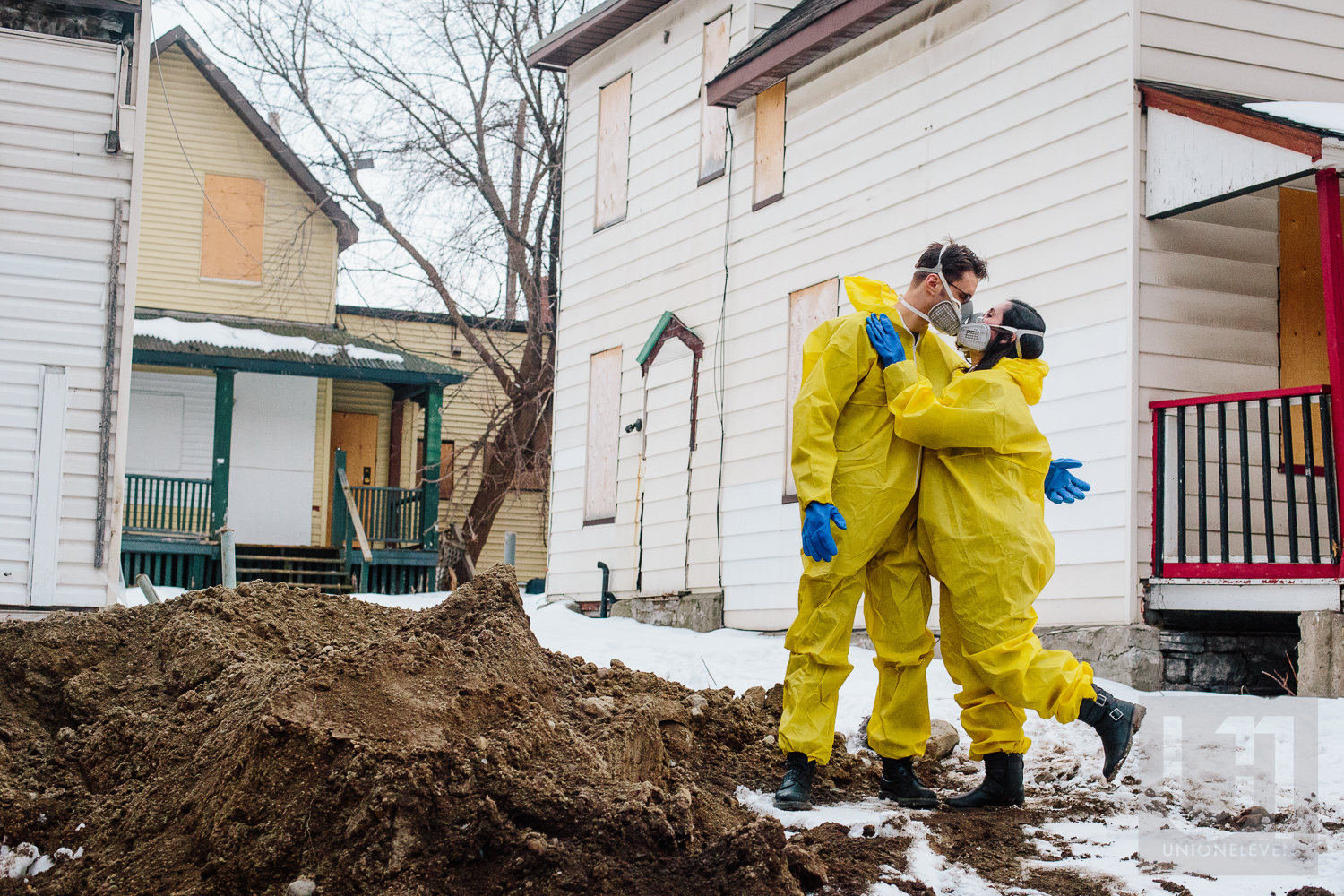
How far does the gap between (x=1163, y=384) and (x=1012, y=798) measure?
3.58 m

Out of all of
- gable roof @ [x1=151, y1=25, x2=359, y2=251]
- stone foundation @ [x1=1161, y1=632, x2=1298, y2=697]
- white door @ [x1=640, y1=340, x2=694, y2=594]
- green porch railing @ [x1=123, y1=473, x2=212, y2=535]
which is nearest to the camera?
stone foundation @ [x1=1161, y1=632, x2=1298, y2=697]

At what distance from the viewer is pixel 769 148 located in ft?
37.0

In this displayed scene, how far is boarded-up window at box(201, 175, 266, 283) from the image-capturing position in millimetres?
20234

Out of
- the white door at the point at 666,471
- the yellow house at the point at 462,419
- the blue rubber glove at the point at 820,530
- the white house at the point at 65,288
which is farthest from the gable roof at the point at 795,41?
the yellow house at the point at 462,419

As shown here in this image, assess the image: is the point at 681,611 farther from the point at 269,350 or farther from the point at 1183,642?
the point at 269,350

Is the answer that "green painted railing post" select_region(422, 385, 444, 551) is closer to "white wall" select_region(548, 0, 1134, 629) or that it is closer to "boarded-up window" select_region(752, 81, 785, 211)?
"white wall" select_region(548, 0, 1134, 629)

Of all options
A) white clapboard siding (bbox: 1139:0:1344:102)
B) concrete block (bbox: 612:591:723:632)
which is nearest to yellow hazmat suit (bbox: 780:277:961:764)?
white clapboard siding (bbox: 1139:0:1344:102)

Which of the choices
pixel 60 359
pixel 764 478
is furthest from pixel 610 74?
pixel 60 359

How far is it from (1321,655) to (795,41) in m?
6.17

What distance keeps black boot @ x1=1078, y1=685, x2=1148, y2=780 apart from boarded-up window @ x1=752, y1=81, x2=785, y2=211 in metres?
7.18

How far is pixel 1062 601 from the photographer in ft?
25.5

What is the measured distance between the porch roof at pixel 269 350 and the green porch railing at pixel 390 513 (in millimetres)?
1687

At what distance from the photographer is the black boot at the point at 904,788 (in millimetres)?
4738

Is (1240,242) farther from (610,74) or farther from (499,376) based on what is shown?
(499,376)
